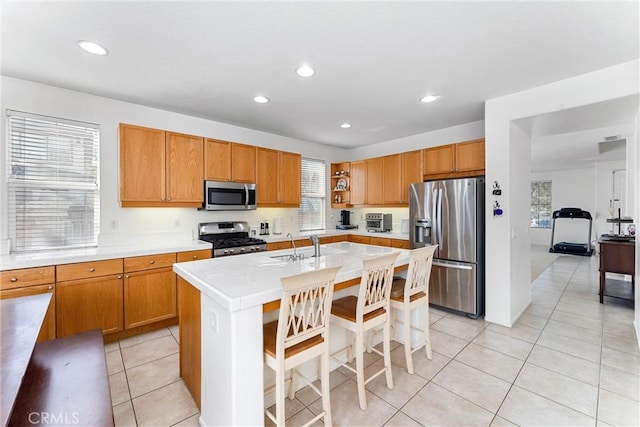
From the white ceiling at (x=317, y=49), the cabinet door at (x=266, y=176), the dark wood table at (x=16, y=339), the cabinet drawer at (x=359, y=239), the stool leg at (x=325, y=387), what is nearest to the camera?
the dark wood table at (x=16, y=339)

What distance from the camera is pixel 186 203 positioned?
369cm

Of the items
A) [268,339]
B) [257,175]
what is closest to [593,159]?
[257,175]

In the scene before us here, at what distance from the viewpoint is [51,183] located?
2.99m

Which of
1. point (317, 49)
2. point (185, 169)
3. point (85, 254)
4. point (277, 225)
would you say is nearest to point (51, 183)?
point (85, 254)

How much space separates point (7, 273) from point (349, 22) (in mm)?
3349

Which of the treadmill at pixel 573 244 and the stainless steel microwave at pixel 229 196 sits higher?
the stainless steel microwave at pixel 229 196

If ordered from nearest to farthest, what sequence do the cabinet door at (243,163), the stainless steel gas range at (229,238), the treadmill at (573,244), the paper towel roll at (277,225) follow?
1. the stainless steel gas range at (229,238)
2. the cabinet door at (243,163)
3. the paper towel roll at (277,225)
4. the treadmill at (573,244)

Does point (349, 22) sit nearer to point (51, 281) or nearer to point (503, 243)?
point (503, 243)

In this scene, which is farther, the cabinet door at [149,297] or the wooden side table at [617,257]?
the wooden side table at [617,257]

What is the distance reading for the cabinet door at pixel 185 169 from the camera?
3533 mm

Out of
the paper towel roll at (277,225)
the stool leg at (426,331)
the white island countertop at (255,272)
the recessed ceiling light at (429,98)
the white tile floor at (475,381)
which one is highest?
the recessed ceiling light at (429,98)

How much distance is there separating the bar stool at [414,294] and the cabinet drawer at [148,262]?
96.4 inches

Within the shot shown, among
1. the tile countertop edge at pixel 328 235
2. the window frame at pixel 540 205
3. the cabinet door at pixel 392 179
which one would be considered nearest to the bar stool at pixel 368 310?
the tile countertop edge at pixel 328 235

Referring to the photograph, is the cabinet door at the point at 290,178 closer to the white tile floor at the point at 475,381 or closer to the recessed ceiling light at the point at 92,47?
the white tile floor at the point at 475,381
